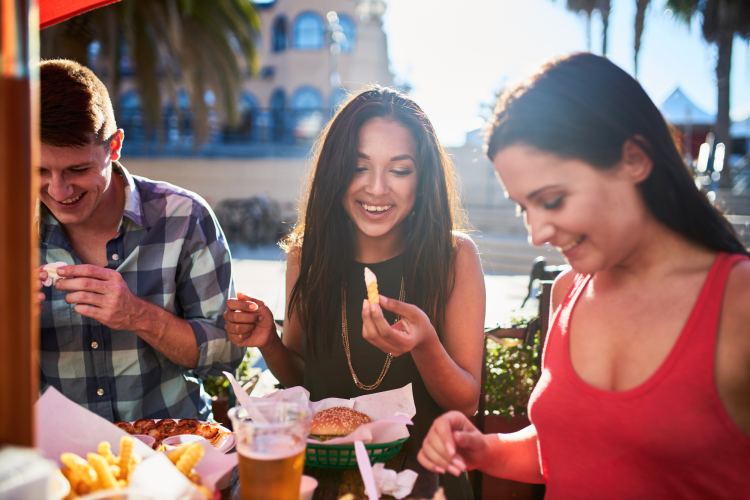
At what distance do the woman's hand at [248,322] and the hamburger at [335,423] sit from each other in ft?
1.71

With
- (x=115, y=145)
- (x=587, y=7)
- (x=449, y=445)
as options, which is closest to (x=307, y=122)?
(x=587, y=7)

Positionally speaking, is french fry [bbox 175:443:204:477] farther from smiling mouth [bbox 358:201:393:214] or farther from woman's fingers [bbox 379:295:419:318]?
smiling mouth [bbox 358:201:393:214]

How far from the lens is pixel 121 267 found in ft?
7.55

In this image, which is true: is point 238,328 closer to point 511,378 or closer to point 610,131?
point 610,131

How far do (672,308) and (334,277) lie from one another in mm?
1411

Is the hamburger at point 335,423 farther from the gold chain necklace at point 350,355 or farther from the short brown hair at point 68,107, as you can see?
the short brown hair at point 68,107

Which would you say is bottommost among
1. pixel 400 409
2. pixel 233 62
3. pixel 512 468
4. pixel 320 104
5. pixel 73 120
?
pixel 512 468

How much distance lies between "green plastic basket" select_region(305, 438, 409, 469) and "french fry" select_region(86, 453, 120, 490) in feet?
1.62

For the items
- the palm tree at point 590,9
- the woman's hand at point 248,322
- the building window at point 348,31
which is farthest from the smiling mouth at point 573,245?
the building window at point 348,31

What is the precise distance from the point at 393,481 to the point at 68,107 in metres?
1.77

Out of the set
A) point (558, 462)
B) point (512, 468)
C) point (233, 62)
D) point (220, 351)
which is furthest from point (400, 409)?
point (233, 62)

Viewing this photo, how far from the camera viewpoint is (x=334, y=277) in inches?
92.3

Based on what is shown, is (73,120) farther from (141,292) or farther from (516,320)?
(516,320)

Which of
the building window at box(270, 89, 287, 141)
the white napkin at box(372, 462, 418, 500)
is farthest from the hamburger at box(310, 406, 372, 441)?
the building window at box(270, 89, 287, 141)
